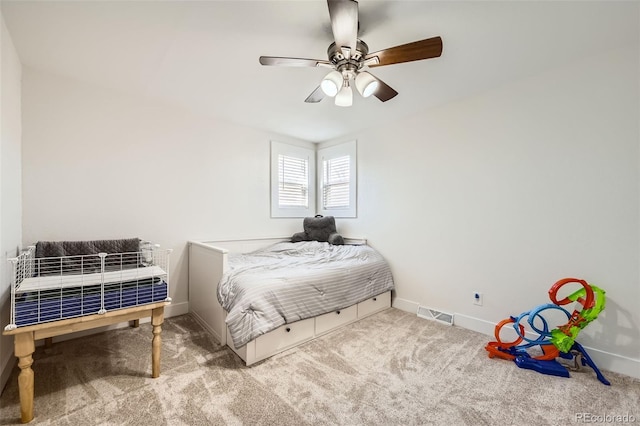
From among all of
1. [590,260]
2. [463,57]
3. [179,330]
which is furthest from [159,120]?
[590,260]

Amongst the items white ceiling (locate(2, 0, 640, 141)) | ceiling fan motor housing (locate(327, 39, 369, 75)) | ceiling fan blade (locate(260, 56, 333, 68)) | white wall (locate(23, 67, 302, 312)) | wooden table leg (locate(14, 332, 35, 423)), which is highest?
white ceiling (locate(2, 0, 640, 141))

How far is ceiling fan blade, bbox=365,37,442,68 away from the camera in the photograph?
150 centimetres

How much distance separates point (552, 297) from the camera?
6.37ft

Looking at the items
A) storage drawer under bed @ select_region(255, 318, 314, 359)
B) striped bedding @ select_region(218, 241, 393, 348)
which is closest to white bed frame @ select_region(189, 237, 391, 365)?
storage drawer under bed @ select_region(255, 318, 314, 359)

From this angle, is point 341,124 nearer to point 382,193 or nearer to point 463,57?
point 382,193

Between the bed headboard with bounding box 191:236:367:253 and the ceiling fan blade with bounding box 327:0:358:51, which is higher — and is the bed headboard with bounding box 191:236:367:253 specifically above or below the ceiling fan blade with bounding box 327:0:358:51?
A: below

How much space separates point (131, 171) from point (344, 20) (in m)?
2.52

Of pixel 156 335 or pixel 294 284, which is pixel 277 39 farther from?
pixel 156 335

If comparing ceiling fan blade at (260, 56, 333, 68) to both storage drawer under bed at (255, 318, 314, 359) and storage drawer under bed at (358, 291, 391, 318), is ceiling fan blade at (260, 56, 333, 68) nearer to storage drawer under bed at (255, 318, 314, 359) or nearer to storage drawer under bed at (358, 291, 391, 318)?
storage drawer under bed at (255, 318, 314, 359)

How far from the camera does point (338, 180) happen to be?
398cm

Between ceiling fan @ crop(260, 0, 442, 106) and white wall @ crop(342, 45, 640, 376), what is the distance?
4.26 ft

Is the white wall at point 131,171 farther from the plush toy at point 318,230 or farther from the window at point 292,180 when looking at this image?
the plush toy at point 318,230

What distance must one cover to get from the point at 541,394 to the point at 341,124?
123 inches

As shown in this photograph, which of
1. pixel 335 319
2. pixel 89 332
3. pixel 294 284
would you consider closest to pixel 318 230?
pixel 335 319
